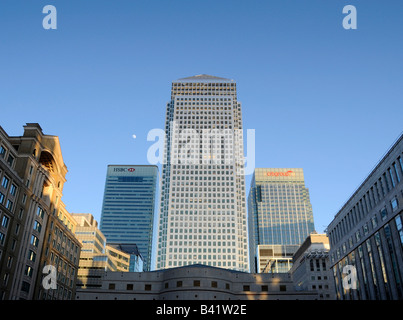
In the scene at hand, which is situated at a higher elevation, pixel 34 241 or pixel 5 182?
pixel 5 182

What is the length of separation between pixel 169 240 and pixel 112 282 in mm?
80216

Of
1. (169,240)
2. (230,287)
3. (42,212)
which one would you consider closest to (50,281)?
(42,212)

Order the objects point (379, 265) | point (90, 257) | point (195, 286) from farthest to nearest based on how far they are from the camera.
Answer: point (90, 257) → point (195, 286) → point (379, 265)

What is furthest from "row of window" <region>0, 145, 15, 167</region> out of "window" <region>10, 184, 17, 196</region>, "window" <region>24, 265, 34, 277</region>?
"window" <region>24, 265, 34, 277</region>

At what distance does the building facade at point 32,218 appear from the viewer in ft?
221

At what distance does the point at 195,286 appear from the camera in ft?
331

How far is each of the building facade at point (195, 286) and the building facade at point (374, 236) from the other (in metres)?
21.2

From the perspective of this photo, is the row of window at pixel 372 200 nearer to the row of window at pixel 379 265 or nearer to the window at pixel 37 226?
the row of window at pixel 379 265

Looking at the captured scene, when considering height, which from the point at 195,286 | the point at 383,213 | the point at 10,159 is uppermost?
the point at 10,159

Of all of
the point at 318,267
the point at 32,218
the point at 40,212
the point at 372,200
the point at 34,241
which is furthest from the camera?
the point at 318,267

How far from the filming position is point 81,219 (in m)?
172

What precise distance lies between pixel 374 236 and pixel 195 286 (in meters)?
49.8

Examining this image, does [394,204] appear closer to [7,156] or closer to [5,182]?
[5,182]

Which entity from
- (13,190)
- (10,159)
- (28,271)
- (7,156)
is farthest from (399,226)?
(10,159)
